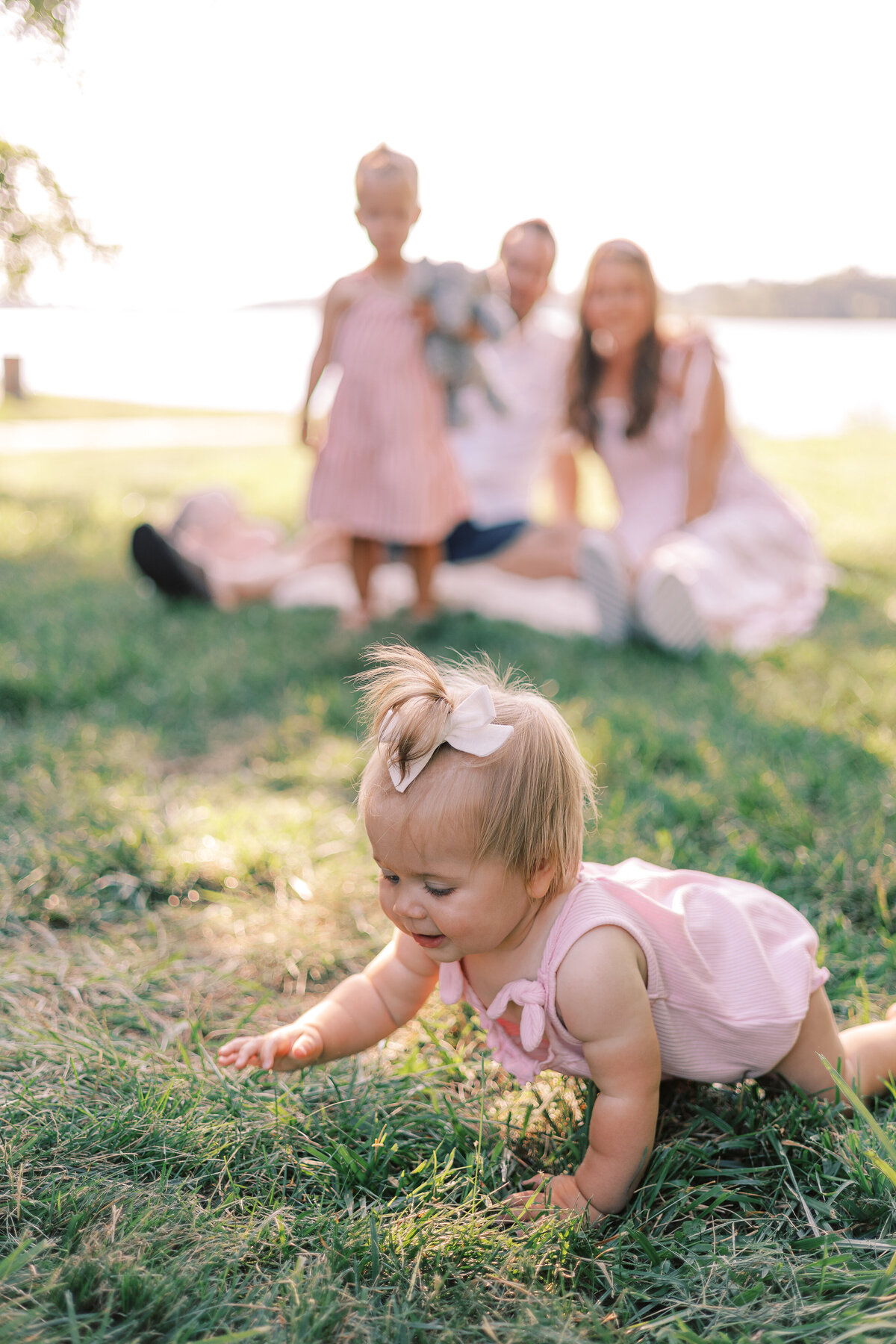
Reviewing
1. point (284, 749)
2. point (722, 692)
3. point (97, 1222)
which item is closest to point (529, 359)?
point (722, 692)

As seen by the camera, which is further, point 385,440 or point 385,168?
point 385,440

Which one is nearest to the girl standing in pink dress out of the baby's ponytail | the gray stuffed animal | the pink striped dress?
the pink striped dress

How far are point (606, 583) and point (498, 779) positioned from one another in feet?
8.83

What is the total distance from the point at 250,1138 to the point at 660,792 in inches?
54.4

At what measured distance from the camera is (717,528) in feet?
15.3

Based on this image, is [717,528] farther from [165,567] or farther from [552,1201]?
[552,1201]

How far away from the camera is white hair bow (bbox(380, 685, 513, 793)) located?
1316 millimetres

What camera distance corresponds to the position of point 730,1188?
1.47 meters

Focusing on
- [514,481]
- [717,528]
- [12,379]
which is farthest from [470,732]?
[12,379]

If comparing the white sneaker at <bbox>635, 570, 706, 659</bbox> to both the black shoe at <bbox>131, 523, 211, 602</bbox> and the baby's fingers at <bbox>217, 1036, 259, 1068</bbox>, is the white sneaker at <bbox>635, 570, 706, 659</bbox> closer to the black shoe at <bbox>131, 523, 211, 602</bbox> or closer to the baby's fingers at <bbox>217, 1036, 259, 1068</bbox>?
the black shoe at <bbox>131, 523, 211, 602</bbox>

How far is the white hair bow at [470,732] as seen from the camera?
1316 millimetres

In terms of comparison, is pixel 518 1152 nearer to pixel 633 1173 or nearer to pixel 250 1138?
pixel 633 1173

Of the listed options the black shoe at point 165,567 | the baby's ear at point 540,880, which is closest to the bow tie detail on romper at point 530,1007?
the baby's ear at point 540,880

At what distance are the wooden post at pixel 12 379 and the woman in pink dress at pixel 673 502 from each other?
14399 millimetres
